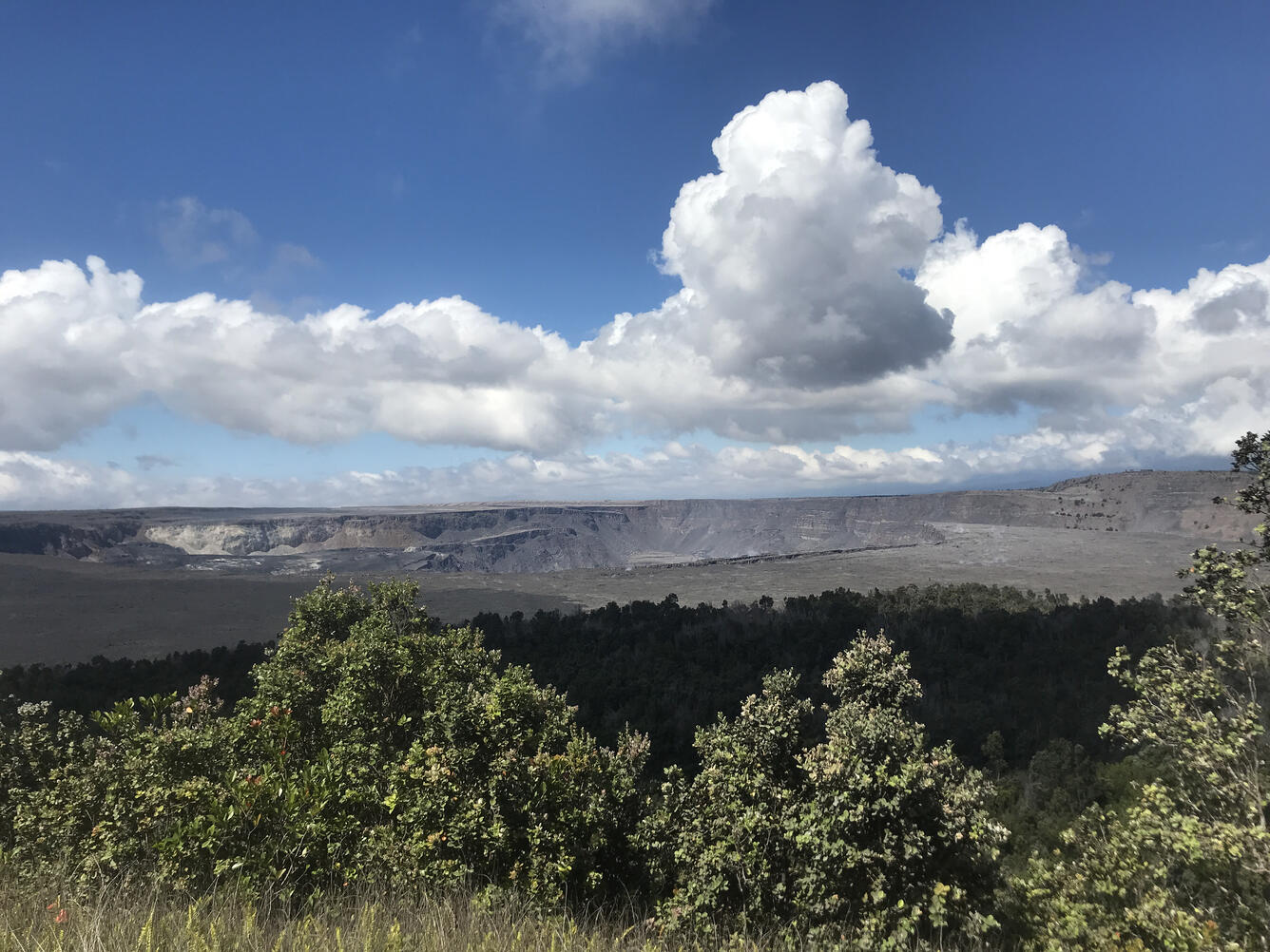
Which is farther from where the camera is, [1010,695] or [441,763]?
[1010,695]

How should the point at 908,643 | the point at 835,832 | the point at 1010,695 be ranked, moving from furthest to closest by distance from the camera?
1. the point at 908,643
2. the point at 1010,695
3. the point at 835,832

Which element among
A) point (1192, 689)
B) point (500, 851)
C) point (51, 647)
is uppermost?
point (1192, 689)

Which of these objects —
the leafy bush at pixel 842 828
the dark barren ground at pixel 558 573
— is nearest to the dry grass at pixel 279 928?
the leafy bush at pixel 842 828

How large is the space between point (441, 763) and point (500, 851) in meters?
1.63

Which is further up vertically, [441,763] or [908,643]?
[441,763]

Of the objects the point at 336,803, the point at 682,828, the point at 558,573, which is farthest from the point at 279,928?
the point at 558,573

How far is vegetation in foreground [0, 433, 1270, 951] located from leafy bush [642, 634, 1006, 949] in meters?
0.04

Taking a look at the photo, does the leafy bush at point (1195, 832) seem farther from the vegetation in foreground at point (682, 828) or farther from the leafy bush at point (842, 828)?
the leafy bush at point (842, 828)

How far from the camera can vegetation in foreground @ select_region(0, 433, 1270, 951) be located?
28.5ft

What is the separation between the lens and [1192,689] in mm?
12000

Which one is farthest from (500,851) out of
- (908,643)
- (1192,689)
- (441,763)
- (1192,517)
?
(1192,517)

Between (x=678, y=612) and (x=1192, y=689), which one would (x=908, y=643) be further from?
(x=1192, y=689)

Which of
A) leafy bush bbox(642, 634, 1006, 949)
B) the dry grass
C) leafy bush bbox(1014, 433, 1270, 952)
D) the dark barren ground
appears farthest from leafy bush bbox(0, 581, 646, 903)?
the dark barren ground

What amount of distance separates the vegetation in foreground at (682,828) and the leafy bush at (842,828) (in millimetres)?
40
